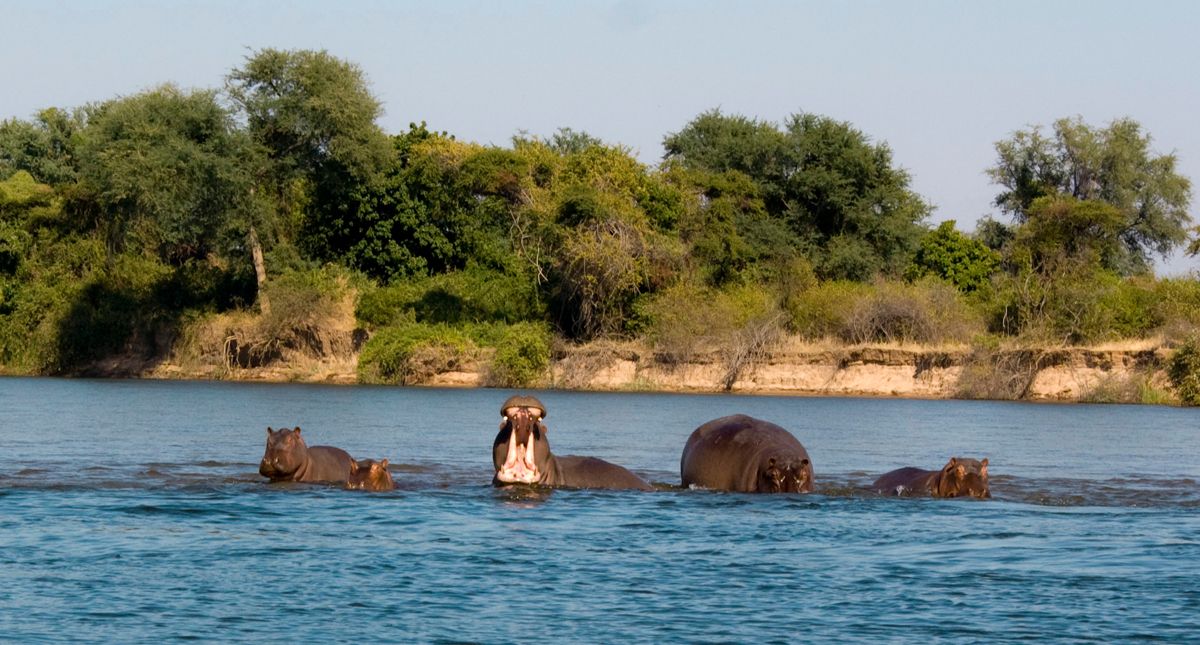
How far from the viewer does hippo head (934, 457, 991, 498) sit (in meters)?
15.0

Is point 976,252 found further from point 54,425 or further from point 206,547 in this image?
point 206,547

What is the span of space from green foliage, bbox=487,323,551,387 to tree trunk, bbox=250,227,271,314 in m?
8.76

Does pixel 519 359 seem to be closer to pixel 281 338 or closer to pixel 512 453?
pixel 281 338

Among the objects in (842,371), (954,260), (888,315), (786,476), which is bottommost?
(786,476)

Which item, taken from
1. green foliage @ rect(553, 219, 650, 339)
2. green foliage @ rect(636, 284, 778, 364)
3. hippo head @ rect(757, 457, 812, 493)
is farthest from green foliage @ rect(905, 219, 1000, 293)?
hippo head @ rect(757, 457, 812, 493)

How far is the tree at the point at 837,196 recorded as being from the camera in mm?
58375

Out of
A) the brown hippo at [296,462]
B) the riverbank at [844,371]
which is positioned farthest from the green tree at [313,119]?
the brown hippo at [296,462]

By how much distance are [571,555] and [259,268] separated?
143 ft

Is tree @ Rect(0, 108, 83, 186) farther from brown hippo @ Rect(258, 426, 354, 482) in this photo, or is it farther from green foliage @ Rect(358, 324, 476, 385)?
brown hippo @ Rect(258, 426, 354, 482)

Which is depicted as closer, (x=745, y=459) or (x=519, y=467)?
(x=519, y=467)

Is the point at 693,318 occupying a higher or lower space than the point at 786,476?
higher

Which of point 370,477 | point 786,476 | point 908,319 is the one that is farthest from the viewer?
point 908,319

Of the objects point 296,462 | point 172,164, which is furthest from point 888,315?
point 296,462

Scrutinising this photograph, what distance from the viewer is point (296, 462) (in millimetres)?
15375
